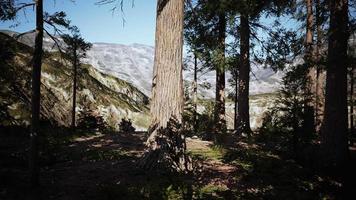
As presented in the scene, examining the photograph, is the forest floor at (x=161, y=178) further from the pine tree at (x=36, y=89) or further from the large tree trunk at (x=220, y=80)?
the large tree trunk at (x=220, y=80)

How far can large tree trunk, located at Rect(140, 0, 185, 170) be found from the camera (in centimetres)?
806

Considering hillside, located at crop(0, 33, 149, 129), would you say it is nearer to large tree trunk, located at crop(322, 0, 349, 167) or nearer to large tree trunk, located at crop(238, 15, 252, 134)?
large tree trunk, located at crop(322, 0, 349, 167)

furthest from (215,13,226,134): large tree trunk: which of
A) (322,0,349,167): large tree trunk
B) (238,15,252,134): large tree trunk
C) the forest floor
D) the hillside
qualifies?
the hillside

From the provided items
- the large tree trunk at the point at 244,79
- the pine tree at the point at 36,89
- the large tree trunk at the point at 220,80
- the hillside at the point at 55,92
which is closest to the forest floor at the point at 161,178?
the pine tree at the point at 36,89

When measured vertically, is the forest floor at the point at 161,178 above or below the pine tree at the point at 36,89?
below

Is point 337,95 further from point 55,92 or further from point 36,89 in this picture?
point 55,92

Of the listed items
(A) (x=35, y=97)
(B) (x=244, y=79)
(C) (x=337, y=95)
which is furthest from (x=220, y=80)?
(A) (x=35, y=97)

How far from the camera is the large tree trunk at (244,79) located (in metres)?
16.5

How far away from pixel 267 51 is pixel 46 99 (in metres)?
19.7

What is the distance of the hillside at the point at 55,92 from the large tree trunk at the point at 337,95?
25.1 ft

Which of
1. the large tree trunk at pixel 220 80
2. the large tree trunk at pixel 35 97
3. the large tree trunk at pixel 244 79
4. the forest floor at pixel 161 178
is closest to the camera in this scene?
the forest floor at pixel 161 178

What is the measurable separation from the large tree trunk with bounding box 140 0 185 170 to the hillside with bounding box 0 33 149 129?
9.98 feet

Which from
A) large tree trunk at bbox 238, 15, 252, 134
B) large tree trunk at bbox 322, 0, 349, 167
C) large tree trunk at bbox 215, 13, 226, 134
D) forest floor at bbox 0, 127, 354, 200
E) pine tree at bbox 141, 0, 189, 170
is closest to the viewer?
forest floor at bbox 0, 127, 354, 200

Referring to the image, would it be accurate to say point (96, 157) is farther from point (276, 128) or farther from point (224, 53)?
point (224, 53)
